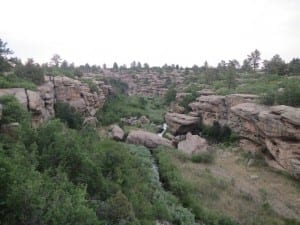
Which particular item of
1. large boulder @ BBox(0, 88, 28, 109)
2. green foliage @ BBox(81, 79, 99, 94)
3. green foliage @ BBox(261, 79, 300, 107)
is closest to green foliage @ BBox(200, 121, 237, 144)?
green foliage @ BBox(261, 79, 300, 107)

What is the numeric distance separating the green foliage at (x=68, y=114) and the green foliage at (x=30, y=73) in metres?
3.83

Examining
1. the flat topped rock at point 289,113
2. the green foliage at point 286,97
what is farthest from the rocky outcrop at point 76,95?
the flat topped rock at point 289,113

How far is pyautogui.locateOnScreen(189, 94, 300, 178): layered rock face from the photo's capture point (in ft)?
91.4

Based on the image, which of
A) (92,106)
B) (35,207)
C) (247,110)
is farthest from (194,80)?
(35,207)

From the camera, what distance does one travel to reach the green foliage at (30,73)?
37156 millimetres

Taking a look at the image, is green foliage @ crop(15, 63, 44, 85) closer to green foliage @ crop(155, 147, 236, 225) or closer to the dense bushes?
the dense bushes

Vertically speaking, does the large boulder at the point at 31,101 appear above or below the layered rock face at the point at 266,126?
above

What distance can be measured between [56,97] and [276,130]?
2719 cm

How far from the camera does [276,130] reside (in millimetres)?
29594

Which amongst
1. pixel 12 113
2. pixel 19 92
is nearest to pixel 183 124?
pixel 19 92

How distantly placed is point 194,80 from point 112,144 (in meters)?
59.3

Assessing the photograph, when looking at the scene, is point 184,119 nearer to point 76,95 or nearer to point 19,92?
point 76,95

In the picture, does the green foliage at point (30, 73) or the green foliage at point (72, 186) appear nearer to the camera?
the green foliage at point (72, 186)

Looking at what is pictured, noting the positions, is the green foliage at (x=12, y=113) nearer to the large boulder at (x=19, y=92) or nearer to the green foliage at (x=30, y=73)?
the large boulder at (x=19, y=92)
